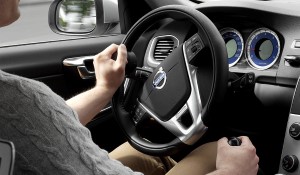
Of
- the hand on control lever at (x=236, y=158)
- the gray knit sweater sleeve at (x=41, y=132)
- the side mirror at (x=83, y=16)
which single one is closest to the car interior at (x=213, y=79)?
the hand on control lever at (x=236, y=158)

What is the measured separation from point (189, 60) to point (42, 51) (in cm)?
101

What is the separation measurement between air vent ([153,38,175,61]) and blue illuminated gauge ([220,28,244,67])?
264mm

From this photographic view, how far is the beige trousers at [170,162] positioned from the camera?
177 cm

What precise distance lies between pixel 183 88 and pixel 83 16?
4.13 ft

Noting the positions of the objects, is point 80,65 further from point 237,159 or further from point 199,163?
point 237,159

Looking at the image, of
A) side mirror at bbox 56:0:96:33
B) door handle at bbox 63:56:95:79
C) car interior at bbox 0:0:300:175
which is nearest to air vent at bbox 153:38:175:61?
car interior at bbox 0:0:300:175

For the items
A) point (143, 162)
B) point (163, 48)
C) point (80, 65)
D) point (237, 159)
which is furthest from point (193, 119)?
point (80, 65)

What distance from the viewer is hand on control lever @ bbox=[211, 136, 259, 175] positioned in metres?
1.54

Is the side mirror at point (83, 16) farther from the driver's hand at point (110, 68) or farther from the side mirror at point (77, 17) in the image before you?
the driver's hand at point (110, 68)

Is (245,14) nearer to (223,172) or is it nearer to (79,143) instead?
(223,172)

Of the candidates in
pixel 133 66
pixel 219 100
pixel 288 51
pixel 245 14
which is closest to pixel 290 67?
pixel 288 51

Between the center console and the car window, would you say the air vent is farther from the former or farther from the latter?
the car window

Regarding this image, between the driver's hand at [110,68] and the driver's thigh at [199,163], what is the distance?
37cm

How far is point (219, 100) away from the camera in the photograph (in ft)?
5.39
